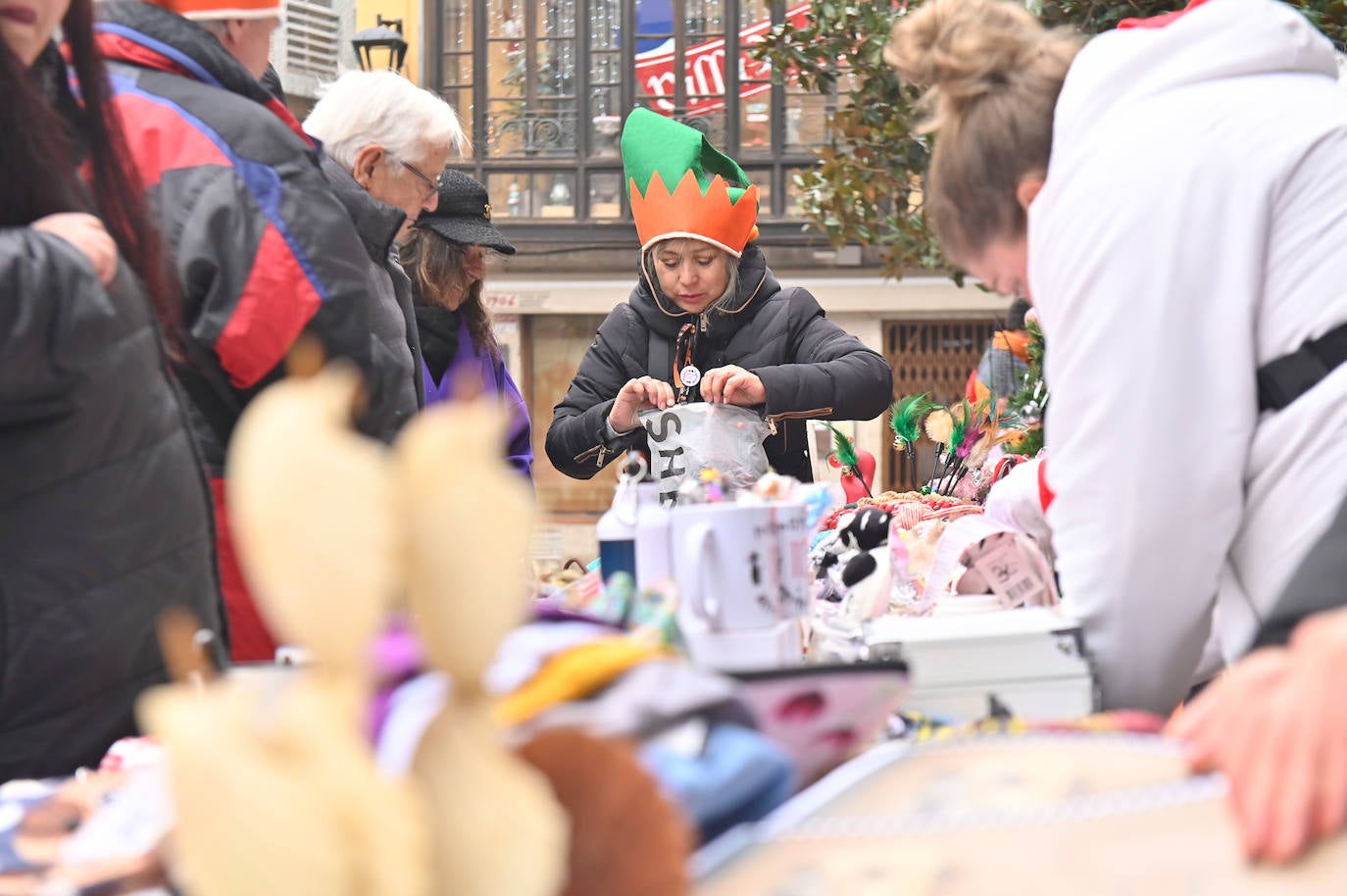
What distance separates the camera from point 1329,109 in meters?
1.51

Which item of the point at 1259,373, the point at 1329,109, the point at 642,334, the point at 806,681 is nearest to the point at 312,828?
the point at 806,681

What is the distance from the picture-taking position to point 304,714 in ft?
1.89

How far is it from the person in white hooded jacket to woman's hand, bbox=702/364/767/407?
1343 mm

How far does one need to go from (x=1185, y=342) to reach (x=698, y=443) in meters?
1.29

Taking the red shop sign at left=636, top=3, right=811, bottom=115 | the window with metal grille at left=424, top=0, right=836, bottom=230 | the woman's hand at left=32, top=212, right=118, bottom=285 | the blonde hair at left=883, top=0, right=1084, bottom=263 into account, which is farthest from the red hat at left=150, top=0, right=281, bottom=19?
the red shop sign at left=636, top=3, right=811, bottom=115

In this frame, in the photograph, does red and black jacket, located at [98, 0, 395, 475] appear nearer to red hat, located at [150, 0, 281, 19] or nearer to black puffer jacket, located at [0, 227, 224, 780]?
red hat, located at [150, 0, 281, 19]

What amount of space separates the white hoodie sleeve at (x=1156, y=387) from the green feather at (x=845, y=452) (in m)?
1.72

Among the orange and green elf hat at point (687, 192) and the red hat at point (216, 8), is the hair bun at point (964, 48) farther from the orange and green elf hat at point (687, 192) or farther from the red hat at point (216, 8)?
the orange and green elf hat at point (687, 192)

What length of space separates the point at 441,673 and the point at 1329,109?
1247mm

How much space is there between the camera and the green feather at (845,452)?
319 centimetres

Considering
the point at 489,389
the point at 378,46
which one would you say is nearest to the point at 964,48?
the point at 489,389

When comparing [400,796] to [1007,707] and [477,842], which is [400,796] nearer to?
[477,842]

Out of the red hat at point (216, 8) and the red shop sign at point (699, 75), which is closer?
the red hat at point (216, 8)

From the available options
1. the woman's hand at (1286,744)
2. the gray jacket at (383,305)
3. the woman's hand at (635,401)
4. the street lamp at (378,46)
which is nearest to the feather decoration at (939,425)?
the woman's hand at (635,401)
